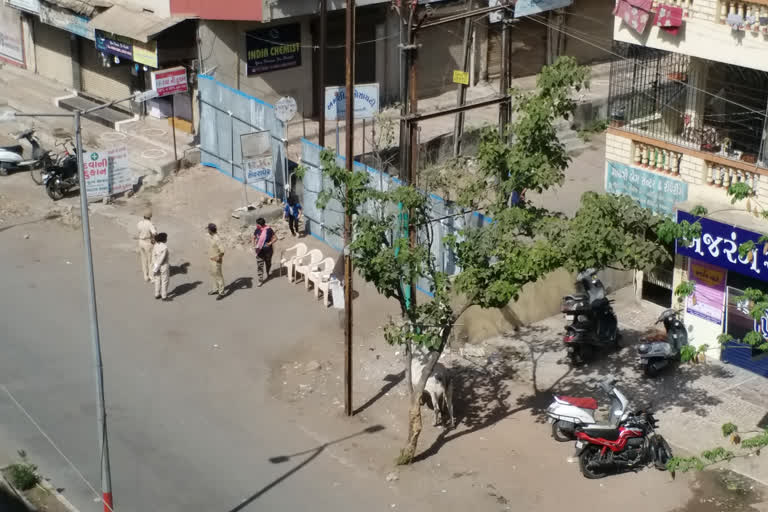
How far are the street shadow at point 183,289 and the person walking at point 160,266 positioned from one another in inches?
10.1

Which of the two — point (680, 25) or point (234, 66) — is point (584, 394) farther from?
point (234, 66)

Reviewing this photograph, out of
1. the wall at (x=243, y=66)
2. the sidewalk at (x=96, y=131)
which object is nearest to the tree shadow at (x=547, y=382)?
the sidewalk at (x=96, y=131)

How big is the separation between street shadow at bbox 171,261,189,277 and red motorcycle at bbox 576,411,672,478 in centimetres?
990

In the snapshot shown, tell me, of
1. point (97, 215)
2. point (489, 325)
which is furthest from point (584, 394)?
point (97, 215)

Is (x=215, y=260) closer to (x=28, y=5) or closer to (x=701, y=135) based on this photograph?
(x=701, y=135)

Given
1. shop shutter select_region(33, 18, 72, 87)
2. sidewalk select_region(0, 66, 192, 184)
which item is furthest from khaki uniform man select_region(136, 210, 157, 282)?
shop shutter select_region(33, 18, 72, 87)

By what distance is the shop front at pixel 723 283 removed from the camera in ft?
58.8

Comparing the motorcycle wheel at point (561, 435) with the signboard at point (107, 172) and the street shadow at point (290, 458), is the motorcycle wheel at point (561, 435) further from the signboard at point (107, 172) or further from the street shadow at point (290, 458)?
the signboard at point (107, 172)

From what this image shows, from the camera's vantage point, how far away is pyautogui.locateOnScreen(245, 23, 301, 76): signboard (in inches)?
1148

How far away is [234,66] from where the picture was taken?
28984 millimetres

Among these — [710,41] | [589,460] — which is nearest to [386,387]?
[589,460]

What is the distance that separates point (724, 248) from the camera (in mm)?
18250

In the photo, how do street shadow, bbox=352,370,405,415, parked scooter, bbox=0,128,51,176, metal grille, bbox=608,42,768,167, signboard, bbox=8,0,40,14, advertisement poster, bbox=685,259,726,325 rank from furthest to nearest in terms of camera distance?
signboard, bbox=8,0,40,14
parked scooter, bbox=0,128,51,176
metal grille, bbox=608,42,768,167
advertisement poster, bbox=685,259,726,325
street shadow, bbox=352,370,405,415

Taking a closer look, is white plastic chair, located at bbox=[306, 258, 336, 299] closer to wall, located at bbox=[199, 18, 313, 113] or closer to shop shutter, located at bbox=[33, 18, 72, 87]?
wall, located at bbox=[199, 18, 313, 113]
